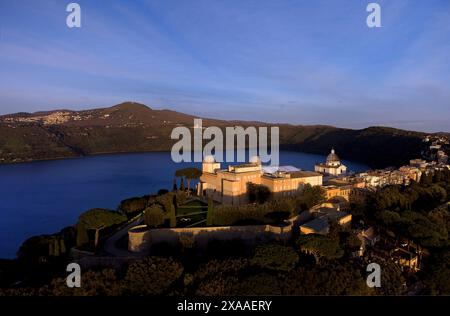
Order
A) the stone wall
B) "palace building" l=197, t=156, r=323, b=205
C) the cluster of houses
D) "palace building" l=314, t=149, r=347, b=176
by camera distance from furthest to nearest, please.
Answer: "palace building" l=314, t=149, r=347, b=176 → "palace building" l=197, t=156, r=323, b=205 → the cluster of houses → the stone wall

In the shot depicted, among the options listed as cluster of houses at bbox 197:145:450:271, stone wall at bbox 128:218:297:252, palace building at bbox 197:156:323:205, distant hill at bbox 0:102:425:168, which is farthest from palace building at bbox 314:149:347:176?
distant hill at bbox 0:102:425:168

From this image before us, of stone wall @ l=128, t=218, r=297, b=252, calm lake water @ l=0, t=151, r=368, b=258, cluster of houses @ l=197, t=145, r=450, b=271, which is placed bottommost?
calm lake water @ l=0, t=151, r=368, b=258

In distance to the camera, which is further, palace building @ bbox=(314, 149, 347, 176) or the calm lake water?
palace building @ bbox=(314, 149, 347, 176)

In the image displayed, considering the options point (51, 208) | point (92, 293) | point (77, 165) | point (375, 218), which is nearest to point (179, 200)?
point (375, 218)

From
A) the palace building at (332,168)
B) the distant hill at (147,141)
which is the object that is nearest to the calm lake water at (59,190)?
the distant hill at (147,141)

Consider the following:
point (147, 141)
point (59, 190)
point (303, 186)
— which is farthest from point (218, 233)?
point (147, 141)

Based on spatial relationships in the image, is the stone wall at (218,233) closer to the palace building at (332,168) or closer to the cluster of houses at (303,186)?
the cluster of houses at (303,186)

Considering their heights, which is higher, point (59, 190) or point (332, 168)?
point (332, 168)

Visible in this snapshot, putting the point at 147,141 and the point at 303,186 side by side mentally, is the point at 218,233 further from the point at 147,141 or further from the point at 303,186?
the point at 147,141

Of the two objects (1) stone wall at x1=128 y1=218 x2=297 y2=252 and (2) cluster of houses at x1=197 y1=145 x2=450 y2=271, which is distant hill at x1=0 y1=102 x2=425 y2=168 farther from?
(1) stone wall at x1=128 y1=218 x2=297 y2=252
